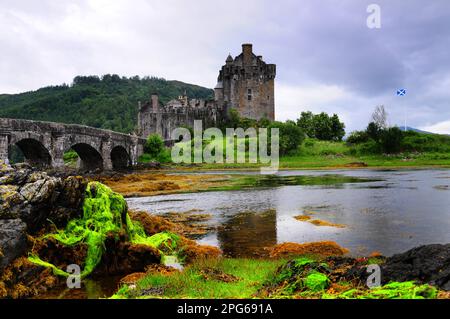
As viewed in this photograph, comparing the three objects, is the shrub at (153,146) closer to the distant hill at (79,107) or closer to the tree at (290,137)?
the tree at (290,137)

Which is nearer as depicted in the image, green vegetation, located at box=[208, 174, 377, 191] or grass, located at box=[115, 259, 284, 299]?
grass, located at box=[115, 259, 284, 299]

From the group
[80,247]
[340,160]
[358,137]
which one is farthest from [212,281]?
[358,137]

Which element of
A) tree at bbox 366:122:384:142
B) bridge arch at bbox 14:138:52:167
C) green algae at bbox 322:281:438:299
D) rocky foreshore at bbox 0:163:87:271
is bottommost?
green algae at bbox 322:281:438:299

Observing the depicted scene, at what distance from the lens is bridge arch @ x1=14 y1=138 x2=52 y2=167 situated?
3922 cm

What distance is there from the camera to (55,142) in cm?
4056

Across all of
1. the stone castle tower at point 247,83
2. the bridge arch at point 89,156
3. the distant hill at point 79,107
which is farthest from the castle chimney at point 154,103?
the distant hill at point 79,107

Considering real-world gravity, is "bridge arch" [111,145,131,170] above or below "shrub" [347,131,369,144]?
below

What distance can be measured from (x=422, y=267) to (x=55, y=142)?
39113 mm

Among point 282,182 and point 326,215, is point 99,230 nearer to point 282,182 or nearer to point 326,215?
point 326,215

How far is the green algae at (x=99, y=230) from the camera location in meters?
9.54

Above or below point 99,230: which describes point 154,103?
above

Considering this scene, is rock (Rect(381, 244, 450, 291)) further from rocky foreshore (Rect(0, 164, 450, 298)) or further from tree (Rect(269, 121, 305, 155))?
tree (Rect(269, 121, 305, 155))

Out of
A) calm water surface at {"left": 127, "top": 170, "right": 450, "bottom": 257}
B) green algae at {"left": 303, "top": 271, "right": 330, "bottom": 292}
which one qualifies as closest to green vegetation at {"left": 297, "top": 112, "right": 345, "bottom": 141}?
calm water surface at {"left": 127, "top": 170, "right": 450, "bottom": 257}

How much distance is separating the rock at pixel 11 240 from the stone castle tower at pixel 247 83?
8415cm
